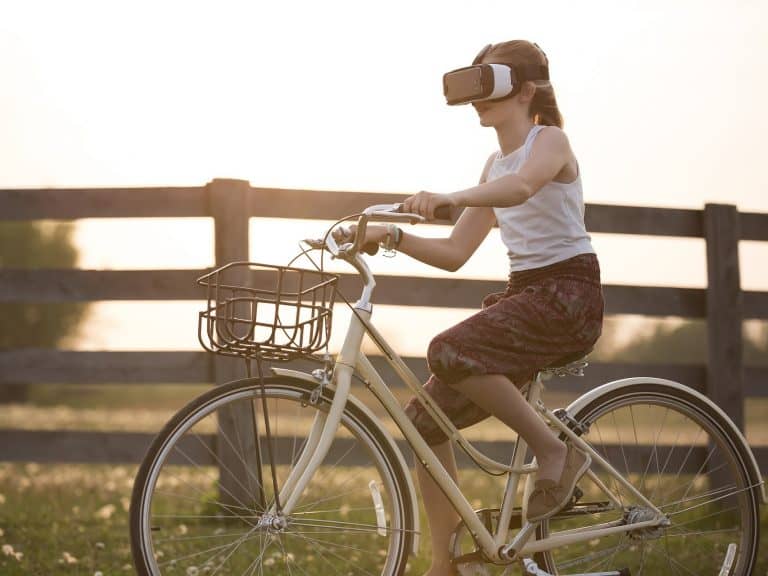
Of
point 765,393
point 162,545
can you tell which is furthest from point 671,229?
point 162,545

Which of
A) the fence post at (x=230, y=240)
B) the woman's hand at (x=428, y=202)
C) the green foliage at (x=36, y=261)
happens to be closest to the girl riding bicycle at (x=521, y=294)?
the woman's hand at (x=428, y=202)

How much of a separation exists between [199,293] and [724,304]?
265cm

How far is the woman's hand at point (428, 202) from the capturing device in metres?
2.51

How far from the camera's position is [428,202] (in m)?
2.52

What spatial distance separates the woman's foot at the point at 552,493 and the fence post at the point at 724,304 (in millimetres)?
2935

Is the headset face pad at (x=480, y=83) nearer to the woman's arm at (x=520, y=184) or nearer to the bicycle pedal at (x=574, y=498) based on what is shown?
the woman's arm at (x=520, y=184)

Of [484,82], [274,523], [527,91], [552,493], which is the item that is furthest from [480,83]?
[274,523]

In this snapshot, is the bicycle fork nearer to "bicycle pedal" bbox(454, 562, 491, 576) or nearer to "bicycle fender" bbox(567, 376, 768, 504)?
"bicycle pedal" bbox(454, 562, 491, 576)

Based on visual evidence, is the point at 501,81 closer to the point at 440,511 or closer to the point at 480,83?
the point at 480,83

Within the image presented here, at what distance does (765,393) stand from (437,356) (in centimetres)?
351

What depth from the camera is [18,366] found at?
538cm

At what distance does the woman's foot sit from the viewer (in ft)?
9.57

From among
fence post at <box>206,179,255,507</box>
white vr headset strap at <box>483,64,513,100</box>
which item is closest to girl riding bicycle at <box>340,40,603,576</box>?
white vr headset strap at <box>483,64,513,100</box>

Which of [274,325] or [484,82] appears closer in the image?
[274,325]
